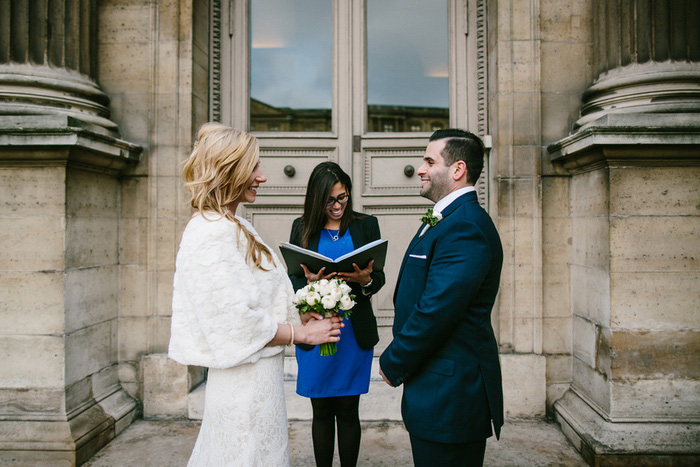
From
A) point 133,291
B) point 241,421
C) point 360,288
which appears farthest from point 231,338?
point 133,291

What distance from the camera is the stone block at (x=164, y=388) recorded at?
407cm

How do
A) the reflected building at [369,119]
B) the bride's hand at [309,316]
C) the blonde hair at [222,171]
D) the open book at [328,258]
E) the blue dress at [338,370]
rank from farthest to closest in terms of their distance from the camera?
the reflected building at [369,119] < the blue dress at [338,370] < the open book at [328,258] < the bride's hand at [309,316] < the blonde hair at [222,171]

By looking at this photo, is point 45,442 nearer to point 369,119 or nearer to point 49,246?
point 49,246

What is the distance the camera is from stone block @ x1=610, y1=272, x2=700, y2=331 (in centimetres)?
336

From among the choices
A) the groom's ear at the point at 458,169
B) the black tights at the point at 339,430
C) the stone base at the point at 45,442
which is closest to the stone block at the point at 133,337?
the stone base at the point at 45,442

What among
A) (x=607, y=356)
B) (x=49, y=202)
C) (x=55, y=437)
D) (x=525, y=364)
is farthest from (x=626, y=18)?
(x=55, y=437)

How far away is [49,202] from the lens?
3.42 meters

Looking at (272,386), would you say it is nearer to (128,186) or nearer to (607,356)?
(607,356)

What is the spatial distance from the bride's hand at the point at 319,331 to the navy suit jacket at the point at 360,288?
76cm

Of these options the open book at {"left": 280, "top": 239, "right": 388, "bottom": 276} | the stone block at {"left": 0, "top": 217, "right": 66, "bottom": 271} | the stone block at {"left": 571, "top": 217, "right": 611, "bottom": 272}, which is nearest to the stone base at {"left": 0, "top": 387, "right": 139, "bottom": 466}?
the stone block at {"left": 0, "top": 217, "right": 66, "bottom": 271}

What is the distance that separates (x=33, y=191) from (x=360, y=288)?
8.39 ft

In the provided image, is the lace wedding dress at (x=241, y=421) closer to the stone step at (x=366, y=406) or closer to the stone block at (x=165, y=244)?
the stone step at (x=366, y=406)

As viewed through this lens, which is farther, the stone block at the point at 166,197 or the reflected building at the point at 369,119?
the reflected building at the point at 369,119

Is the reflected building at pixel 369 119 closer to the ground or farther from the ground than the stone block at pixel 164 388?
farther from the ground
